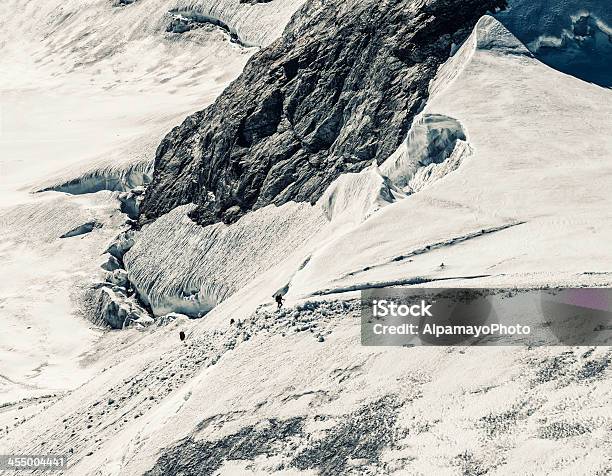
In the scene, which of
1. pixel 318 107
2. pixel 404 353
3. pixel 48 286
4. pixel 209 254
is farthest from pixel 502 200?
pixel 48 286

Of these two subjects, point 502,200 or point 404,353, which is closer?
point 404,353

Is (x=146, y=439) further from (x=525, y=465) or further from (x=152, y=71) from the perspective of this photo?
(x=152, y=71)

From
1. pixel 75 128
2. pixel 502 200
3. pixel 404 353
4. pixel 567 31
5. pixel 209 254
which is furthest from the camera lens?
pixel 75 128

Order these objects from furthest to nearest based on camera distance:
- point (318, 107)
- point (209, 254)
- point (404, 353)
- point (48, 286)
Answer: point (48, 286)
point (318, 107)
point (209, 254)
point (404, 353)

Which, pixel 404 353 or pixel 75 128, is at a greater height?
pixel 404 353

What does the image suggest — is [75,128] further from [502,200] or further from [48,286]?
[502,200]

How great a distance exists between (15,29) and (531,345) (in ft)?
378

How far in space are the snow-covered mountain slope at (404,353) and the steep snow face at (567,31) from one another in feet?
11.6

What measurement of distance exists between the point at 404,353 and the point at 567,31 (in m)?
34.8

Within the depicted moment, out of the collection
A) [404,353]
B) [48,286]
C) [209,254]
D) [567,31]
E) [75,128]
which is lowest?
[48,286]

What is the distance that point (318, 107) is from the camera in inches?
2267

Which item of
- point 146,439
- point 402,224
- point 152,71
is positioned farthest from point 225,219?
point 152,71

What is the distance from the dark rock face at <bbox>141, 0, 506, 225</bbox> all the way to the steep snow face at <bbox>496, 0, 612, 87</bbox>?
5.96 feet

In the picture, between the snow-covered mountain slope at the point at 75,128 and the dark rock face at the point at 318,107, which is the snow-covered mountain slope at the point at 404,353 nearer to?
the dark rock face at the point at 318,107
